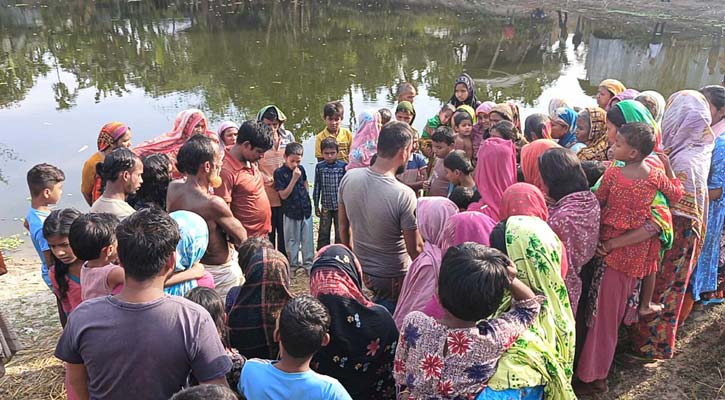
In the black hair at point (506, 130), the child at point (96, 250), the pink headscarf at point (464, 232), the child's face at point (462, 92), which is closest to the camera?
the child at point (96, 250)

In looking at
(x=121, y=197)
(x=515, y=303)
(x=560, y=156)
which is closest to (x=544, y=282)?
(x=515, y=303)

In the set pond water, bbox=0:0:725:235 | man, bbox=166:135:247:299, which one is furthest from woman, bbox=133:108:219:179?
pond water, bbox=0:0:725:235

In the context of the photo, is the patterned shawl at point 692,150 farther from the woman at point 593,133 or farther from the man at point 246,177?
the man at point 246,177

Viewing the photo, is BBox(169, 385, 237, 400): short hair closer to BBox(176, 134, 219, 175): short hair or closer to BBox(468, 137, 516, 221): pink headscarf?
BBox(176, 134, 219, 175): short hair

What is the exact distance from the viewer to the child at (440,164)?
4391 mm

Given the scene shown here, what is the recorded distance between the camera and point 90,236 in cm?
231

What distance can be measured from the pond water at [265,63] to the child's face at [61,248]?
470cm

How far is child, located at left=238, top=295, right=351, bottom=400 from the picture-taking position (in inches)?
71.8

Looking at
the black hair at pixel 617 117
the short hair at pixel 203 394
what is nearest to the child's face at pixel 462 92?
the black hair at pixel 617 117

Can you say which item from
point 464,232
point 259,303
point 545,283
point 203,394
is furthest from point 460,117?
point 203,394

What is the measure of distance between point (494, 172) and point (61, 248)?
242 centimetres

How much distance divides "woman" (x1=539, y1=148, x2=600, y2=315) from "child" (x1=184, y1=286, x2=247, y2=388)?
1.70 meters

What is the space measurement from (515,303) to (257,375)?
1.01 meters

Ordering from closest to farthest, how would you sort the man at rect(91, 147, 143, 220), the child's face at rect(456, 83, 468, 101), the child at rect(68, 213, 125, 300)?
1. the child at rect(68, 213, 125, 300)
2. the man at rect(91, 147, 143, 220)
3. the child's face at rect(456, 83, 468, 101)
